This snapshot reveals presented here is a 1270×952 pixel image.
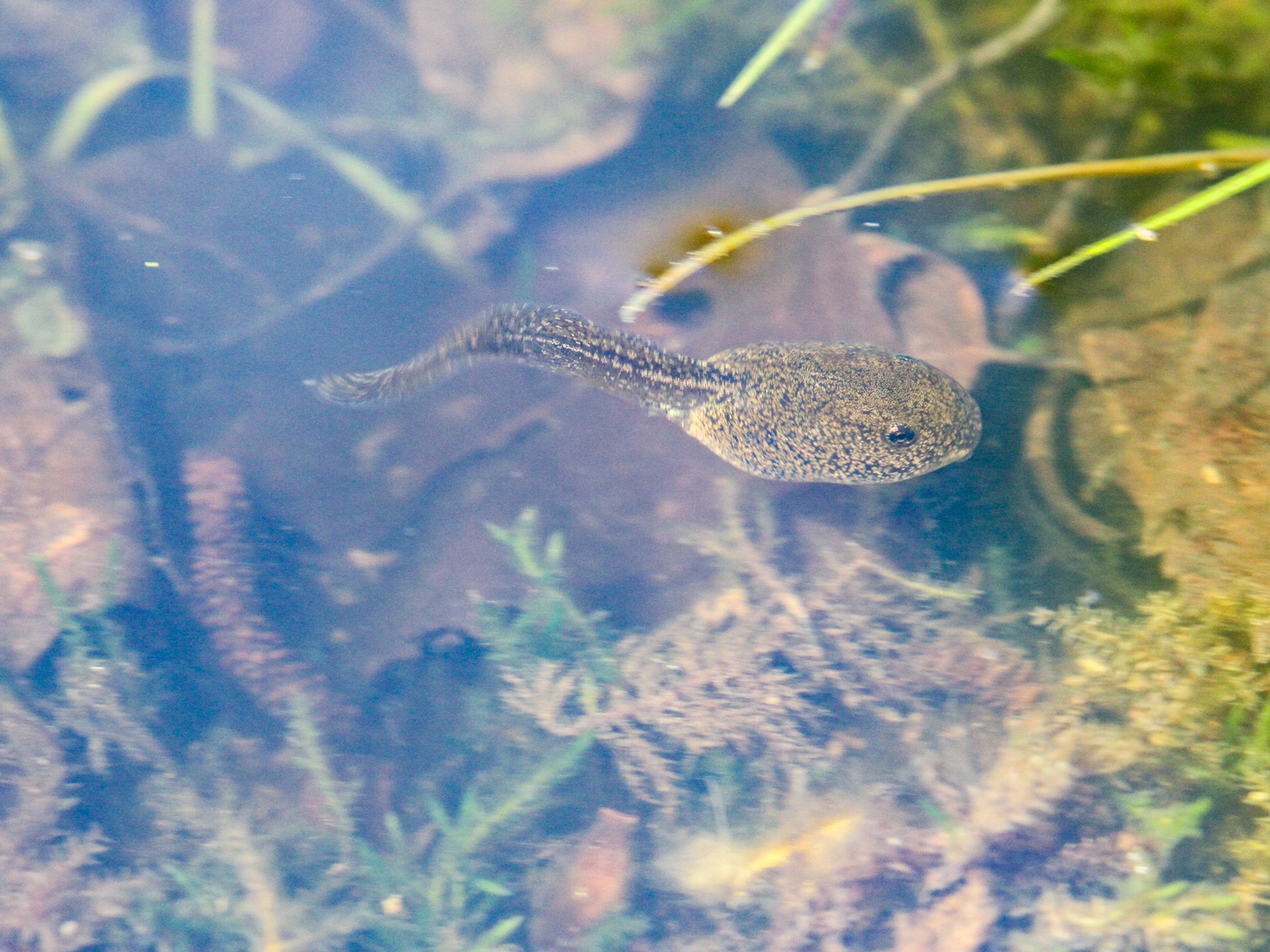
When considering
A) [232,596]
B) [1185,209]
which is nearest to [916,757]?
[1185,209]

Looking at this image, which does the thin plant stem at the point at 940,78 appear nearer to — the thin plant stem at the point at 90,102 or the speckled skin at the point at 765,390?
the speckled skin at the point at 765,390

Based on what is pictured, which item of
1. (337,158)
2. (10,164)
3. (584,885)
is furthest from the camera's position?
(337,158)

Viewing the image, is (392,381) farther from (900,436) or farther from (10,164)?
(10,164)

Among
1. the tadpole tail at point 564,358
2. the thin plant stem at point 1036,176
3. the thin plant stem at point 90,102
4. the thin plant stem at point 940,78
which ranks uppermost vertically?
the thin plant stem at point 90,102

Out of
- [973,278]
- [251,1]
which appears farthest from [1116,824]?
[251,1]

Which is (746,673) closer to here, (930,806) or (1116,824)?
(930,806)

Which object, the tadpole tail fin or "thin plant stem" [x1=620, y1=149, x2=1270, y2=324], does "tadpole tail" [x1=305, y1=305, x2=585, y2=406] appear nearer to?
the tadpole tail fin

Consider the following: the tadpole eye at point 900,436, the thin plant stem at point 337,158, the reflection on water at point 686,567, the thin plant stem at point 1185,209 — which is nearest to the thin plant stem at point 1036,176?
the thin plant stem at point 1185,209
